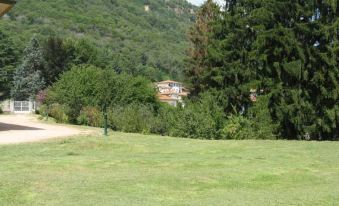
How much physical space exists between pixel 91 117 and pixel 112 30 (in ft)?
260

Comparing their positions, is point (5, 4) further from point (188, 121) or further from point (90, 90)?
point (90, 90)

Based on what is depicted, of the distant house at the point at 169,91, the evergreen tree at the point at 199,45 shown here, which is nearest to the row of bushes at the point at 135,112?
the evergreen tree at the point at 199,45

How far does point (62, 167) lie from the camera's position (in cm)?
1062

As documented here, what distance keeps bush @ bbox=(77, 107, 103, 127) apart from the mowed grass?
36.8 ft

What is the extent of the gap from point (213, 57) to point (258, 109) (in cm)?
579

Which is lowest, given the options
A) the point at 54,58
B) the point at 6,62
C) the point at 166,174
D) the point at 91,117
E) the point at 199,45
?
the point at 166,174

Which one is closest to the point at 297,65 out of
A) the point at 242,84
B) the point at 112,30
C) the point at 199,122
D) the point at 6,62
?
the point at 242,84

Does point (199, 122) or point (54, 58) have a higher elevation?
point (54, 58)

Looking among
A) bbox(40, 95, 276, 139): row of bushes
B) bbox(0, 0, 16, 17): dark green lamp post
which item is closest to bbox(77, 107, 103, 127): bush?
bbox(40, 95, 276, 139): row of bushes

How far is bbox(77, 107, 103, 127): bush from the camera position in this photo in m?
26.7

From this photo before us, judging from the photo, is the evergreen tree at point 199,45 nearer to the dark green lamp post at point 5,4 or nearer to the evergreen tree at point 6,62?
the dark green lamp post at point 5,4

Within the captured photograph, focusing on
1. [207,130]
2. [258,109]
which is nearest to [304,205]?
[207,130]

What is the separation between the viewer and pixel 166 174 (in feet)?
32.7

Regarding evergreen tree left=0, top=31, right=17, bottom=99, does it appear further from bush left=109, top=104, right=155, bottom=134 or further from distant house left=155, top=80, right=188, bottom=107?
bush left=109, top=104, right=155, bottom=134
